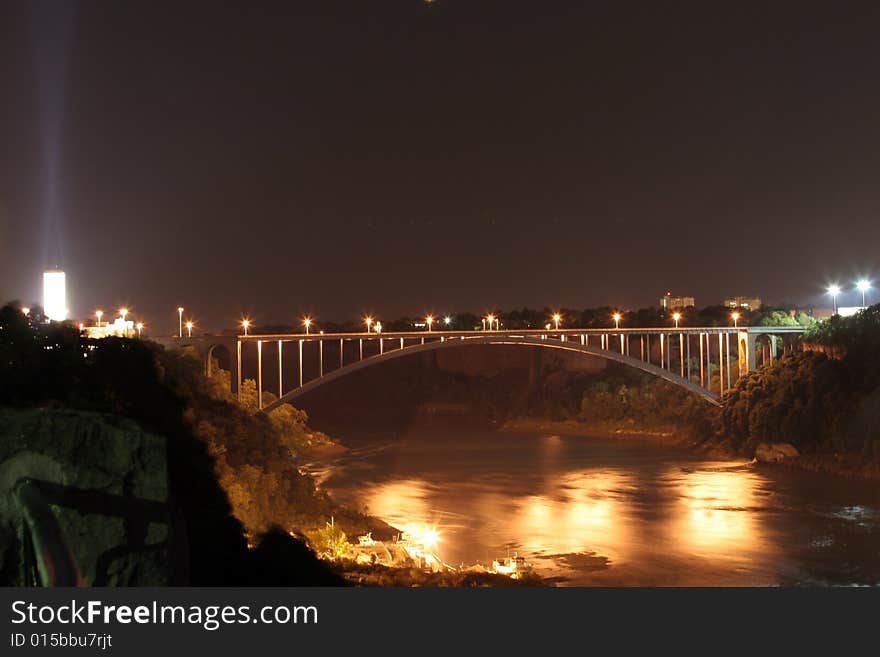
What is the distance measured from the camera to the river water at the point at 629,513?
20188 mm

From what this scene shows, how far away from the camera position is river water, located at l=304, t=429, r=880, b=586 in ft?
66.2

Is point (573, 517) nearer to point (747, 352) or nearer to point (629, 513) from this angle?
point (629, 513)

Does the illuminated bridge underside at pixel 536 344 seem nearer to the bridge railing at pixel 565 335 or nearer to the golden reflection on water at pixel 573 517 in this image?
the bridge railing at pixel 565 335

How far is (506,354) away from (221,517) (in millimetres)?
56891

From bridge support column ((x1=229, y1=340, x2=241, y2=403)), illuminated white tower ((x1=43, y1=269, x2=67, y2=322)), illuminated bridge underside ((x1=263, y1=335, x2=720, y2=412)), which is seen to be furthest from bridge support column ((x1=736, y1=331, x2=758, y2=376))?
illuminated white tower ((x1=43, y1=269, x2=67, y2=322))

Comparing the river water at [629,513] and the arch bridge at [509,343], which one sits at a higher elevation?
the arch bridge at [509,343]

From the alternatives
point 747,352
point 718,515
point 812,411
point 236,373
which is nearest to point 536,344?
point 747,352

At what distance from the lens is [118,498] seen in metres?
9.72

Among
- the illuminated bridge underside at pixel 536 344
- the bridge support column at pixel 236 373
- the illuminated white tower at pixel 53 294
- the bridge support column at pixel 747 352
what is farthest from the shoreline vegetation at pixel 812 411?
the illuminated white tower at pixel 53 294

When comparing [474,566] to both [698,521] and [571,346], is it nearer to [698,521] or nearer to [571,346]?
[698,521]

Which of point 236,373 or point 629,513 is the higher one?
point 236,373

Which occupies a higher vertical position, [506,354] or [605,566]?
[506,354]

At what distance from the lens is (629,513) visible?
2681cm

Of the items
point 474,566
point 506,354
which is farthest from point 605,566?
point 506,354
